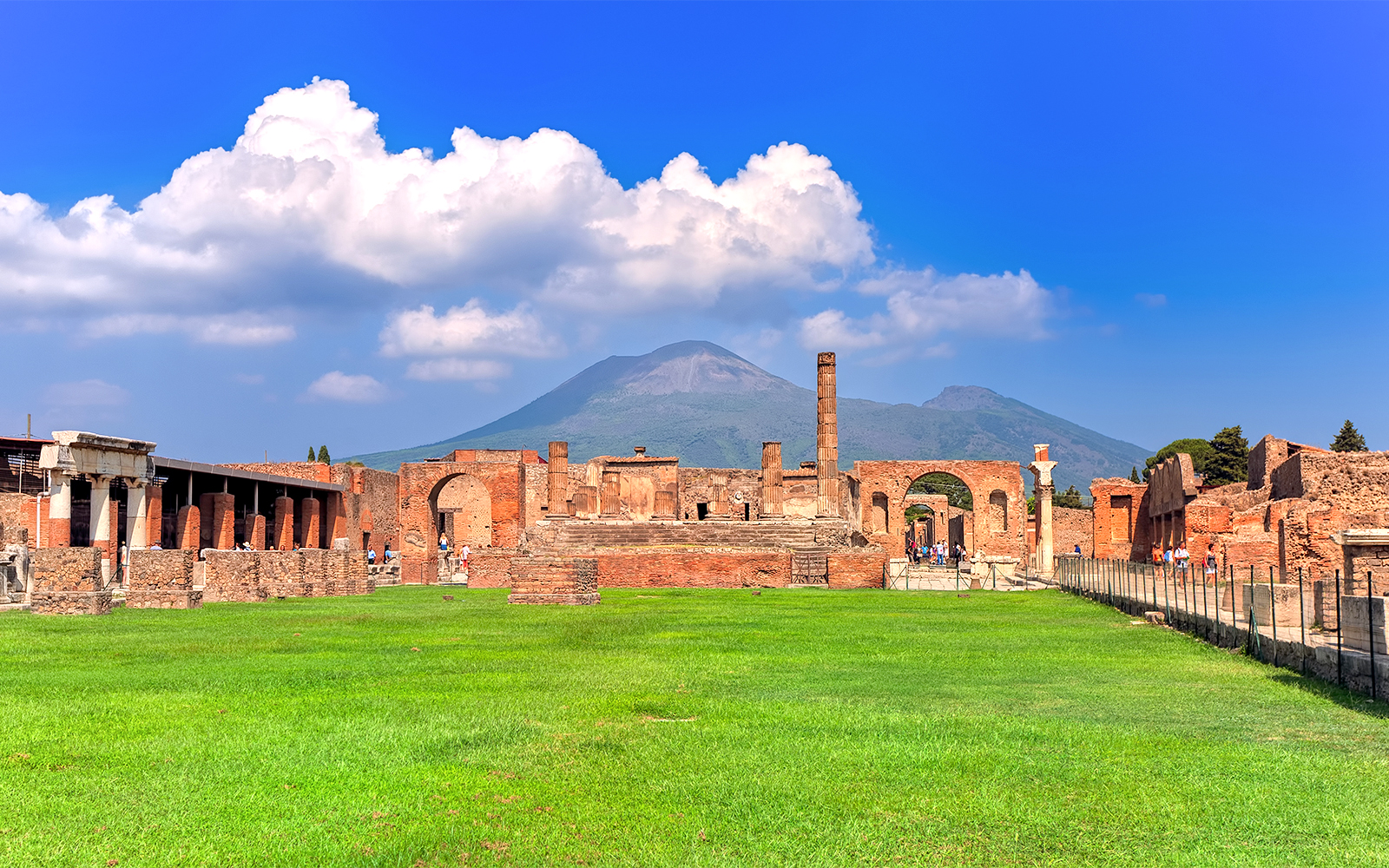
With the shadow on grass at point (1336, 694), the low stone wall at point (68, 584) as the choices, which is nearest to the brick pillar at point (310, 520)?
the low stone wall at point (68, 584)

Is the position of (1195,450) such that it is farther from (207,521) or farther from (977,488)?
(207,521)

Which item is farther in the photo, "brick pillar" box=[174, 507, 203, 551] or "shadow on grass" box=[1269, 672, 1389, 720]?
"brick pillar" box=[174, 507, 203, 551]

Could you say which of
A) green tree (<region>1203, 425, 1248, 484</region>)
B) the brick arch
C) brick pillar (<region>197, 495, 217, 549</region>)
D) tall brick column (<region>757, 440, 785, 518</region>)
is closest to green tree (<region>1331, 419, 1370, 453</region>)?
green tree (<region>1203, 425, 1248, 484</region>)

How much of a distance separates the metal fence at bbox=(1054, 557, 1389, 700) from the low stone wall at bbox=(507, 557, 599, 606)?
9.95m

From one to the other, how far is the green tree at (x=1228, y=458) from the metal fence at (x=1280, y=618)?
53773 mm

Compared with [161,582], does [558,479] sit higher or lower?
higher

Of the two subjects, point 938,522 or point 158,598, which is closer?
point 158,598

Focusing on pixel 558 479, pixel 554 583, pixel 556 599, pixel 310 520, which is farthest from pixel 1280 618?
pixel 310 520

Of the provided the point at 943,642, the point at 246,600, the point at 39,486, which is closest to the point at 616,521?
the point at 246,600

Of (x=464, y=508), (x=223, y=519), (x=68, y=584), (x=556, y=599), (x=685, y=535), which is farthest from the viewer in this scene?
(x=464, y=508)

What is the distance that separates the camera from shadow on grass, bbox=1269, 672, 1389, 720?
354 inches

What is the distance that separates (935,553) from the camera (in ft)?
174

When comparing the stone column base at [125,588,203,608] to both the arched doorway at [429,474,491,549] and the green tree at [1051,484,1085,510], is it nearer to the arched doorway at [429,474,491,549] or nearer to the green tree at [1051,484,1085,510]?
the arched doorway at [429,474,491,549]

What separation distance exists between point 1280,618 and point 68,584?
1811cm
